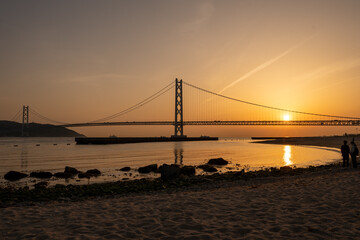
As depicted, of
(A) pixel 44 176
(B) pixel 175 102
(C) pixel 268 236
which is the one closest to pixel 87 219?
(C) pixel 268 236

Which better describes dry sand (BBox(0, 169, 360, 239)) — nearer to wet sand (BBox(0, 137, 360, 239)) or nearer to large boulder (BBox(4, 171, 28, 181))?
wet sand (BBox(0, 137, 360, 239))

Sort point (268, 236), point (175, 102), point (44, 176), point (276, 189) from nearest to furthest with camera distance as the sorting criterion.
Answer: point (268, 236) → point (276, 189) → point (44, 176) → point (175, 102)

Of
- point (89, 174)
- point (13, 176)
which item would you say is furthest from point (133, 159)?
point (13, 176)

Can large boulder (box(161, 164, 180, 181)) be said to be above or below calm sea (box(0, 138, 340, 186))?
above

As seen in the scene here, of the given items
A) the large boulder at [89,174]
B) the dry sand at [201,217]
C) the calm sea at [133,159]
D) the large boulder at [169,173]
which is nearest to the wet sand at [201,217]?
the dry sand at [201,217]

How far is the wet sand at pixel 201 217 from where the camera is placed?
16.3 ft

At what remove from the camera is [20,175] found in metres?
14.9

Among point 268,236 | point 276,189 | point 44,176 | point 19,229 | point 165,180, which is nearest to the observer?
point 268,236

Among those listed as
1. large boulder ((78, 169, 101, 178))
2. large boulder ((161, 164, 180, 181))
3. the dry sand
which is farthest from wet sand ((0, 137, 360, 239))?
large boulder ((78, 169, 101, 178))

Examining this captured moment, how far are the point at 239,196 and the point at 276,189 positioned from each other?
70.1 inches

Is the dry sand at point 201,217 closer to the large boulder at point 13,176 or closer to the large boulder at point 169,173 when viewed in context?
the large boulder at point 169,173

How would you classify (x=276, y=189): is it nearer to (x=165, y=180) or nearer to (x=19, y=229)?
(x=165, y=180)

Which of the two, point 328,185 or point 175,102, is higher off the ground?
point 175,102

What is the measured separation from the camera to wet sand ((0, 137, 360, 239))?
4.97m
